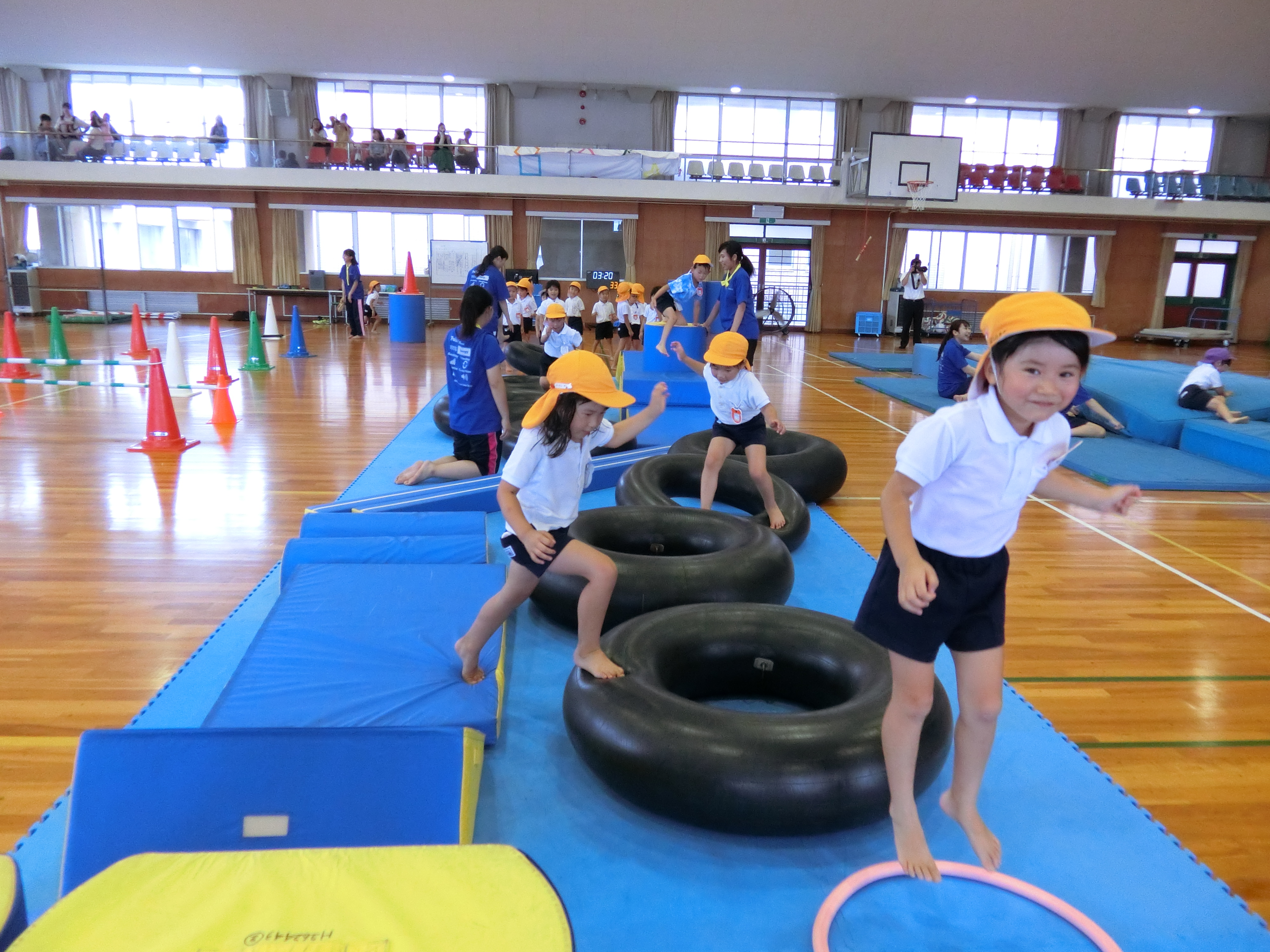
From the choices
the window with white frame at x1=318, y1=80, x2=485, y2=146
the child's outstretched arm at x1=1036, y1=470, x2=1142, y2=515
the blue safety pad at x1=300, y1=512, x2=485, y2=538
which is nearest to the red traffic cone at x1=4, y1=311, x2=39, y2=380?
the blue safety pad at x1=300, y1=512, x2=485, y2=538

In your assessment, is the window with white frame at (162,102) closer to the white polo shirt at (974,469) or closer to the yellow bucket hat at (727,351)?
the yellow bucket hat at (727,351)

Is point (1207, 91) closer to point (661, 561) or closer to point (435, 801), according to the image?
point (661, 561)

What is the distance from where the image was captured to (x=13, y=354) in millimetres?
11133

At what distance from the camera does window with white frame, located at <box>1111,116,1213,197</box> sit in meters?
21.9

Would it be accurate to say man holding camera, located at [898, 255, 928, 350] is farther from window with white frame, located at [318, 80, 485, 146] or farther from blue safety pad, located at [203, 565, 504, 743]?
blue safety pad, located at [203, 565, 504, 743]

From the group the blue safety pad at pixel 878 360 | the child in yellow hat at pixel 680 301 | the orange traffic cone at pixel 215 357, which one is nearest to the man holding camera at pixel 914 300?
the blue safety pad at pixel 878 360

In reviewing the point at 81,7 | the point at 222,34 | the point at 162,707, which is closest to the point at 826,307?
the point at 222,34

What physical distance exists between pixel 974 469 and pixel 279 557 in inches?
145

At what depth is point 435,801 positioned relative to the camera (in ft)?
6.49

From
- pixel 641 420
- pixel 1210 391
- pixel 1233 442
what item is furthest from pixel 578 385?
pixel 1210 391

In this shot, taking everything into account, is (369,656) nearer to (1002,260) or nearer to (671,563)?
(671,563)

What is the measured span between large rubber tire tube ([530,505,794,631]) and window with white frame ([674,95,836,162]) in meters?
19.4

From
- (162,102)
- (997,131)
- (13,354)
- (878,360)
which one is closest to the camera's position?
(13,354)

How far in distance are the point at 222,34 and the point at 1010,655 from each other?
19.4 m
